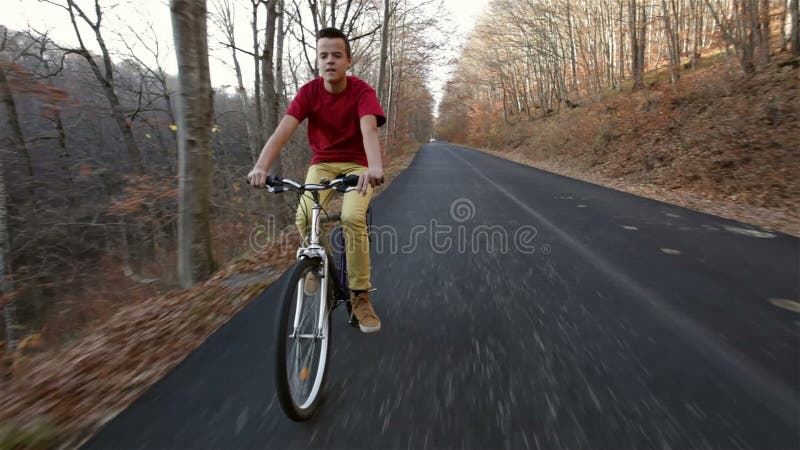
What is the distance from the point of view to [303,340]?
78.7 inches

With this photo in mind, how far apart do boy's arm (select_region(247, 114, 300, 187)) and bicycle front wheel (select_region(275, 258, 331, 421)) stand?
0.62 metres

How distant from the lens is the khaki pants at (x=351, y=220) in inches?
103

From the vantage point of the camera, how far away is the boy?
2.59 metres

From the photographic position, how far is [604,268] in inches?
164

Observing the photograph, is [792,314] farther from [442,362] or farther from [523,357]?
[442,362]

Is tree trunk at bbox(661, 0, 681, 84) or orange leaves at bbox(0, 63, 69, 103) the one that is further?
tree trunk at bbox(661, 0, 681, 84)

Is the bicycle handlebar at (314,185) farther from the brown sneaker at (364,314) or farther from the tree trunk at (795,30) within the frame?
the tree trunk at (795,30)

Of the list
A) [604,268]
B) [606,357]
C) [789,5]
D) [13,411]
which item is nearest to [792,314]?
[604,268]

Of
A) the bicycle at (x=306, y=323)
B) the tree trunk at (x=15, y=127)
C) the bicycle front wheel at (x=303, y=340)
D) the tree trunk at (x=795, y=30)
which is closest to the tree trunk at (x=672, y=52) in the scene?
the tree trunk at (x=795, y=30)

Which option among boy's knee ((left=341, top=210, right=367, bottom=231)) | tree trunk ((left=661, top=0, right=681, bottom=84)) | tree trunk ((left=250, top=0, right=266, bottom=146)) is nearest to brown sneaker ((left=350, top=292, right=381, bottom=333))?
boy's knee ((left=341, top=210, right=367, bottom=231))

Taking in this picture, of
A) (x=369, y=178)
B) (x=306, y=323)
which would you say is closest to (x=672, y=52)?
(x=369, y=178)

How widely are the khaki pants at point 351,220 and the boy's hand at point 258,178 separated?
1.01 feet

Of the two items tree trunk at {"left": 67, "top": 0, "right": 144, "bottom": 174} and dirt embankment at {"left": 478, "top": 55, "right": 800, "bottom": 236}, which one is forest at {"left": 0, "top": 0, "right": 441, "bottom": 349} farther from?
dirt embankment at {"left": 478, "top": 55, "right": 800, "bottom": 236}

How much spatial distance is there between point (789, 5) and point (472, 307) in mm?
17283
